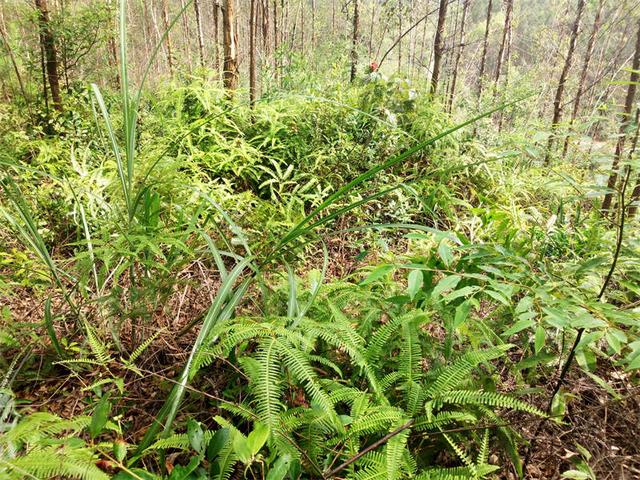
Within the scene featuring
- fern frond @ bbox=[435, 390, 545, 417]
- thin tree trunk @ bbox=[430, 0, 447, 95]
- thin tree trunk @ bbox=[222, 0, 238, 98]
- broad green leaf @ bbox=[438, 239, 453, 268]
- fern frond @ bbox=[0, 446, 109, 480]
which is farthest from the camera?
thin tree trunk @ bbox=[430, 0, 447, 95]

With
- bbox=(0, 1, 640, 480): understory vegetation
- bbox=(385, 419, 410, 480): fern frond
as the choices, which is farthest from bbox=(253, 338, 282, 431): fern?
bbox=(385, 419, 410, 480): fern frond

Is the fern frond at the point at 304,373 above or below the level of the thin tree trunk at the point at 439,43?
below

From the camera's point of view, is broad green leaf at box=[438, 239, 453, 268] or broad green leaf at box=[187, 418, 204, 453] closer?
broad green leaf at box=[187, 418, 204, 453]

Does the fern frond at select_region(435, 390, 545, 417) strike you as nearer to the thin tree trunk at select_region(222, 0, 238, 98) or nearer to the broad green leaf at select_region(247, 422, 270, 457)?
the broad green leaf at select_region(247, 422, 270, 457)

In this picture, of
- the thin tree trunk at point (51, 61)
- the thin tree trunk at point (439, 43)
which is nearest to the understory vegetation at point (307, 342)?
the thin tree trunk at point (51, 61)

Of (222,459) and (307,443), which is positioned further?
(307,443)

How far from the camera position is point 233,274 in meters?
1.01

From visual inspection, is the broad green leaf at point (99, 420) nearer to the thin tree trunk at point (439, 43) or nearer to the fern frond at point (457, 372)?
the fern frond at point (457, 372)

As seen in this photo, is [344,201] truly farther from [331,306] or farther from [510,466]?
[510,466]

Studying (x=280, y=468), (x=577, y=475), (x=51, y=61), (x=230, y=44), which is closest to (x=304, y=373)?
(x=280, y=468)

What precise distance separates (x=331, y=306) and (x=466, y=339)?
0.51 m

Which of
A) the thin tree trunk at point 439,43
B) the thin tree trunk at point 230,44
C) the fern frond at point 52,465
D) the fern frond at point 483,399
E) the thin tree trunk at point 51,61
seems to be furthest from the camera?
the thin tree trunk at point 439,43

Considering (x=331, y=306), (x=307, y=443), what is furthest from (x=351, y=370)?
(x=307, y=443)

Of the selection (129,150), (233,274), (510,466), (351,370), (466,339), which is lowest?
(510,466)
